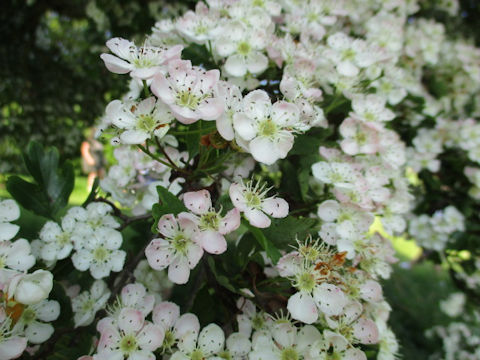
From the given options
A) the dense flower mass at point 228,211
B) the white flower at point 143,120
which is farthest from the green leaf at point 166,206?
the white flower at point 143,120

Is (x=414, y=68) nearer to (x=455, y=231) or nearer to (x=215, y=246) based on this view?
(x=455, y=231)

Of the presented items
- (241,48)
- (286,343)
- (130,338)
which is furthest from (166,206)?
(241,48)

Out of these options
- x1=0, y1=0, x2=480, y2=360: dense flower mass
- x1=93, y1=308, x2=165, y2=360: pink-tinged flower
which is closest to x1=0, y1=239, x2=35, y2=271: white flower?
x1=0, y1=0, x2=480, y2=360: dense flower mass

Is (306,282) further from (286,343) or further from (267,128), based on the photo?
(267,128)

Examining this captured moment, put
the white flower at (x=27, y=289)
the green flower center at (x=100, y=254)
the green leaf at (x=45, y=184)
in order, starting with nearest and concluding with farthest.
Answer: the white flower at (x=27, y=289), the green flower center at (x=100, y=254), the green leaf at (x=45, y=184)

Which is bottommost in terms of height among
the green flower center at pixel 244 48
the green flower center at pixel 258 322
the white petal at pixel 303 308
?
the green flower center at pixel 258 322

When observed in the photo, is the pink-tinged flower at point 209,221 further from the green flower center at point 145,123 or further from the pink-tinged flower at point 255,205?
the green flower center at point 145,123
